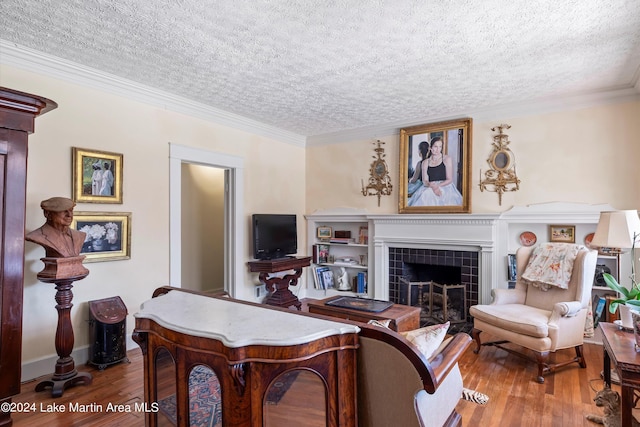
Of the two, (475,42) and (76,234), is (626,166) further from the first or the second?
(76,234)

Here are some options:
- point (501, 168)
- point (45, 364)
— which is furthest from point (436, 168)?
point (45, 364)

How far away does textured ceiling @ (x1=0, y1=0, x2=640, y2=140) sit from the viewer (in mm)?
2121

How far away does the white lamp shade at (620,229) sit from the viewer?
2293mm

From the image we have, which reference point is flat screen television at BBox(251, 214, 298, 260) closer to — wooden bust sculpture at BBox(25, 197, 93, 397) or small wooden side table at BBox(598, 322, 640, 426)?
wooden bust sculpture at BBox(25, 197, 93, 397)

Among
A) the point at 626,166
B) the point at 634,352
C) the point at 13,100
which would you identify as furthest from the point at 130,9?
the point at 626,166

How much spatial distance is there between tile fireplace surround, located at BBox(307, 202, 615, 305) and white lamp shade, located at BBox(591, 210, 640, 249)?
1.25 m

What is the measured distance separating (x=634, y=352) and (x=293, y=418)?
6.09 feet

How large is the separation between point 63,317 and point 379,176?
3.78 metres

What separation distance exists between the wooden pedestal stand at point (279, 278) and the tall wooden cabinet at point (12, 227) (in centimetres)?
247

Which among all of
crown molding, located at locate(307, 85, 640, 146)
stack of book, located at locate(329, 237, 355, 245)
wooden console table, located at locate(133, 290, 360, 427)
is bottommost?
wooden console table, located at locate(133, 290, 360, 427)

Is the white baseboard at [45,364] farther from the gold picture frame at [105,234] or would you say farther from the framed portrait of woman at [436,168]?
the framed portrait of woman at [436,168]

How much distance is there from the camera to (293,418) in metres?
1.41

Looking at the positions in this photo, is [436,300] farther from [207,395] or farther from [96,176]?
[96,176]

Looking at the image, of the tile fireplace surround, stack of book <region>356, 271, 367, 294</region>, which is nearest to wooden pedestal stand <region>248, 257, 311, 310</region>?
stack of book <region>356, 271, 367, 294</region>
